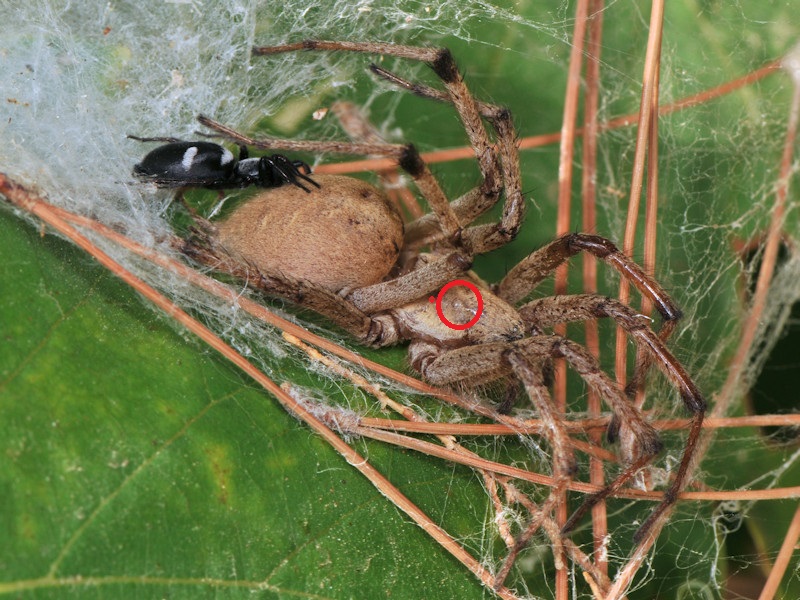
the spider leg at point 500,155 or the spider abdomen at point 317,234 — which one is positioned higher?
the spider leg at point 500,155

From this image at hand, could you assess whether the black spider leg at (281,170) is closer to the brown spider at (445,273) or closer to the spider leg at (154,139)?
the brown spider at (445,273)

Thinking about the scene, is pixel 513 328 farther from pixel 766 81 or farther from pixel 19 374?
pixel 766 81

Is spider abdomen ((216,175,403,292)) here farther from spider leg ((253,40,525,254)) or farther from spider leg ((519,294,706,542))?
spider leg ((519,294,706,542))

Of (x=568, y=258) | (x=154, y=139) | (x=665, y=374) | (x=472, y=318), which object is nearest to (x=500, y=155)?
(x=568, y=258)

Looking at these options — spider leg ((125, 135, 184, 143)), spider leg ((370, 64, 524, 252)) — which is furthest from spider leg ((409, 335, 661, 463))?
spider leg ((125, 135, 184, 143))

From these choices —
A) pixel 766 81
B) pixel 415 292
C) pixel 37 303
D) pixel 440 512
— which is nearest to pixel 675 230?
pixel 766 81

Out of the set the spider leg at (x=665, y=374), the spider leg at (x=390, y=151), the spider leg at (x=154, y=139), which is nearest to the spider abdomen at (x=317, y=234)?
the spider leg at (x=390, y=151)
